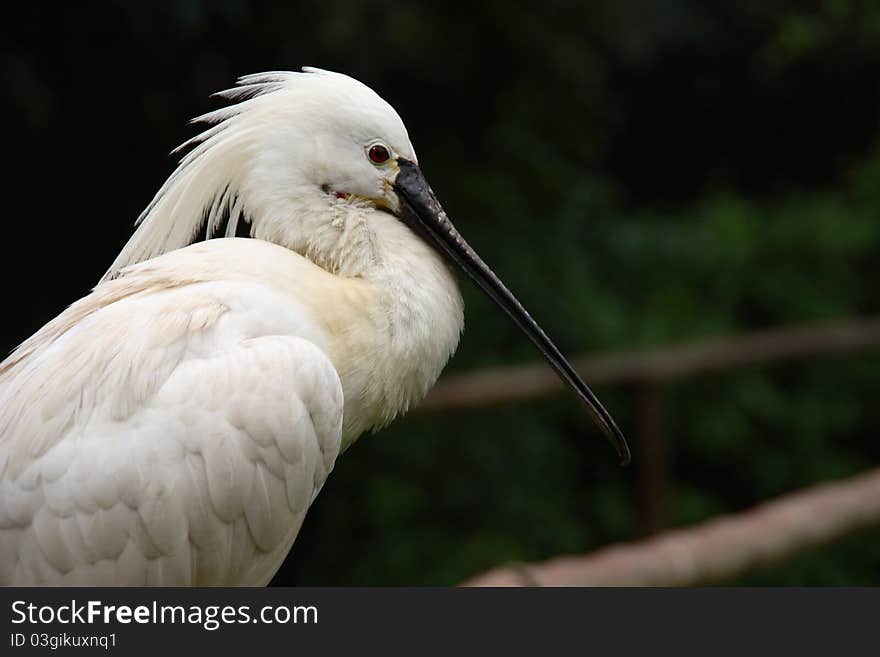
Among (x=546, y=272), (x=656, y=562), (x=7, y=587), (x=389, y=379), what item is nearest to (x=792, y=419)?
(x=546, y=272)

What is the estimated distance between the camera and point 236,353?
207 centimetres

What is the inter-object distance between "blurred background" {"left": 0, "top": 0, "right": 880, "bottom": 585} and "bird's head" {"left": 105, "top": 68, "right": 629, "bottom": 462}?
1.97 meters

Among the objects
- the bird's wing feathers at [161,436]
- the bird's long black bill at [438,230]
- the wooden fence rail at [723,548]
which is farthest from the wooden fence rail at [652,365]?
the bird's wing feathers at [161,436]

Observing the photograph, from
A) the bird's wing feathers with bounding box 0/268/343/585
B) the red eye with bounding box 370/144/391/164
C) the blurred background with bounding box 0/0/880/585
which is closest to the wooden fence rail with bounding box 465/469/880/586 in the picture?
the bird's wing feathers with bounding box 0/268/343/585

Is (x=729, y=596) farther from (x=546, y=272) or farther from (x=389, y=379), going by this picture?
(x=546, y=272)

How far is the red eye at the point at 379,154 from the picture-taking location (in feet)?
7.54

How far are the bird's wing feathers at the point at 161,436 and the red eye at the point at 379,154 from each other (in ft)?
1.15

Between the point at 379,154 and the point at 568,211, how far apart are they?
153 inches

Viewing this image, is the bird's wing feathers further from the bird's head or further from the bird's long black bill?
the bird's long black bill

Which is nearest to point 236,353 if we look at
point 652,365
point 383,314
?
point 383,314

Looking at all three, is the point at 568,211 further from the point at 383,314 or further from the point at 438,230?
the point at 383,314

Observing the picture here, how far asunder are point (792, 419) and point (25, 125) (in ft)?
13.7

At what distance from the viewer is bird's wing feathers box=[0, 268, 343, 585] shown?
79.2 inches

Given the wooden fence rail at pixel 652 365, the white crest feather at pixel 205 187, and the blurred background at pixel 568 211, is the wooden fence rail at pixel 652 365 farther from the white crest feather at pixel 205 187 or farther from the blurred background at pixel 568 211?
the white crest feather at pixel 205 187
